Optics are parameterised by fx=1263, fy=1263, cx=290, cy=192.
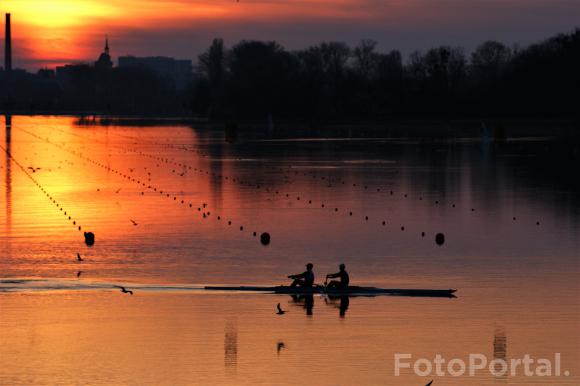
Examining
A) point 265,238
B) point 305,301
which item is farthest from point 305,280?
point 265,238

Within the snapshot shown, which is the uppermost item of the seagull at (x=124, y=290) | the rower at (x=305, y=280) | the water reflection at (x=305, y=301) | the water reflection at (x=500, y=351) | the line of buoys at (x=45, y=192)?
the line of buoys at (x=45, y=192)

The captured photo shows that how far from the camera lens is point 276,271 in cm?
5769

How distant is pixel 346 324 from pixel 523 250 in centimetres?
2378

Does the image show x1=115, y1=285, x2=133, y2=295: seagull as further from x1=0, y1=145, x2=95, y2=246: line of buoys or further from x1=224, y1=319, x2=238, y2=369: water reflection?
x1=0, y1=145, x2=95, y2=246: line of buoys

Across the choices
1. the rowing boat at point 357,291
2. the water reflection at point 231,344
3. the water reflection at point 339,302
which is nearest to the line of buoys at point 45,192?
the rowing boat at point 357,291

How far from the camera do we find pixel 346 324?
4431cm

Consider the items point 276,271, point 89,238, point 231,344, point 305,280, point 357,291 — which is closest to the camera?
point 231,344

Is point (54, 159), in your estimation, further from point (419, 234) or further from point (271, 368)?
point (271, 368)

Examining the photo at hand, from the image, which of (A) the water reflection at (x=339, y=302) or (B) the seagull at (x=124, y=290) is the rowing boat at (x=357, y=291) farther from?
(B) the seagull at (x=124, y=290)

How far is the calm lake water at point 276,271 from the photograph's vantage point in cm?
3947

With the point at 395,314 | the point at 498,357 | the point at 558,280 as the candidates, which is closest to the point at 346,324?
the point at 395,314

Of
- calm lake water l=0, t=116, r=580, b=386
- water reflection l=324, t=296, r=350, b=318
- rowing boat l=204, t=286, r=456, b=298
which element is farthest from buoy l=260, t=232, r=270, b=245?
water reflection l=324, t=296, r=350, b=318

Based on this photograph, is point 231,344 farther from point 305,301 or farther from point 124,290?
point 124,290

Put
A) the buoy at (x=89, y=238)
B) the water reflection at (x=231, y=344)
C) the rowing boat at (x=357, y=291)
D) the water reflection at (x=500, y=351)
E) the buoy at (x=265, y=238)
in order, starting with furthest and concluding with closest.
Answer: the buoy at (x=265, y=238), the buoy at (x=89, y=238), the rowing boat at (x=357, y=291), the water reflection at (x=231, y=344), the water reflection at (x=500, y=351)
